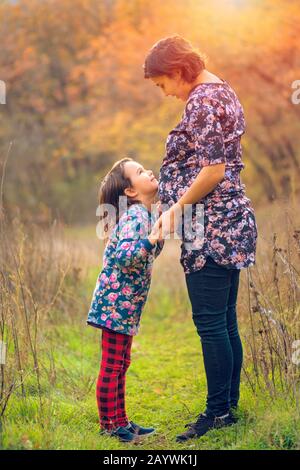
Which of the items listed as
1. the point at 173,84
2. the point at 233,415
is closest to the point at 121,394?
the point at 233,415

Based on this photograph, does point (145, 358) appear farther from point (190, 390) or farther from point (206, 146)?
point (206, 146)

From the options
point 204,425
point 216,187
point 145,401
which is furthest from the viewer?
point 145,401

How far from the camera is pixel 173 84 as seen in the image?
291 cm

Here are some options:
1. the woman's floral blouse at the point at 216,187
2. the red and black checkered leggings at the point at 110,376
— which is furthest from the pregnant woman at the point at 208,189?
the red and black checkered leggings at the point at 110,376

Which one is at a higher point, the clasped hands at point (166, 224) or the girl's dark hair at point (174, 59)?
the girl's dark hair at point (174, 59)

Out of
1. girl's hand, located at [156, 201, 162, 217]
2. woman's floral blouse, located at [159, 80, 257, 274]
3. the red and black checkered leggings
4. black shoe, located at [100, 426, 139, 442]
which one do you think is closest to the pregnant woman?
woman's floral blouse, located at [159, 80, 257, 274]

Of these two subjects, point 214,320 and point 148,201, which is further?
point 148,201

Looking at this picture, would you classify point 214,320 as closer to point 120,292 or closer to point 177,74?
point 120,292

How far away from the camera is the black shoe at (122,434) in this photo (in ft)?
9.94

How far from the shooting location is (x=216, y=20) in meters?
10.4

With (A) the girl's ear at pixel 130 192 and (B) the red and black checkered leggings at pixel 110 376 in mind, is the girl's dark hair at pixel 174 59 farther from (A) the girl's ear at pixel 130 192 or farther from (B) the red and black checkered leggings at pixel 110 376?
(B) the red and black checkered leggings at pixel 110 376

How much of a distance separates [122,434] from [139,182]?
1.11 m
